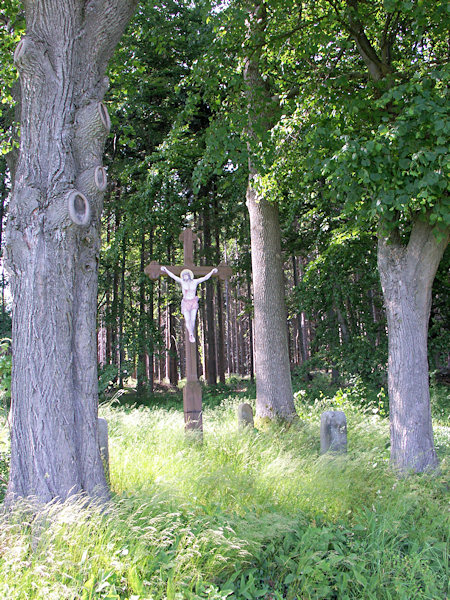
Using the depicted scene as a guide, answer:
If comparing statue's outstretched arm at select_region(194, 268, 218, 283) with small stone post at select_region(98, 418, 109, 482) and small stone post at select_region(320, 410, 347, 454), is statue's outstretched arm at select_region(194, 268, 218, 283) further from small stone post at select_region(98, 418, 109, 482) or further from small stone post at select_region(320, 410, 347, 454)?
small stone post at select_region(98, 418, 109, 482)

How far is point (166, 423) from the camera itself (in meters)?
7.23

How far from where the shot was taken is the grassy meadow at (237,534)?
2656mm

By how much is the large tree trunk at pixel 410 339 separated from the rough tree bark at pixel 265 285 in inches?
94.0

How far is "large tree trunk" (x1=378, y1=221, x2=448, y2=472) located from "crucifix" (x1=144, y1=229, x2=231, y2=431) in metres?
2.81

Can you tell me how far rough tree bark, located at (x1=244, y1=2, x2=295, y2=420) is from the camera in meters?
7.57

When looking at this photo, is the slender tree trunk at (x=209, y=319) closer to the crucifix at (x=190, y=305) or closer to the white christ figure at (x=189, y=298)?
the crucifix at (x=190, y=305)

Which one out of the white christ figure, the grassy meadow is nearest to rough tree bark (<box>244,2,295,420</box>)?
the white christ figure

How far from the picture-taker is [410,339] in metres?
5.50

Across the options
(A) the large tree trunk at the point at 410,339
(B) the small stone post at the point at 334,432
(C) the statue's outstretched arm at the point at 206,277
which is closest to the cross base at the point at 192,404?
(C) the statue's outstretched arm at the point at 206,277

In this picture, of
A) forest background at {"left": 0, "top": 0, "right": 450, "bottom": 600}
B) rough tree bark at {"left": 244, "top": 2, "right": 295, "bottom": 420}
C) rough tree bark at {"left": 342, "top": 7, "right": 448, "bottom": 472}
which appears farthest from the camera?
rough tree bark at {"left": 244, "top": 2, "right": 295, "bottom": 420}

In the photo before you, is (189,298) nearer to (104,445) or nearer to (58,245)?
(104,445)

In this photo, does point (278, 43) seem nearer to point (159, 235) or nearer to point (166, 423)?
point (166, 423)

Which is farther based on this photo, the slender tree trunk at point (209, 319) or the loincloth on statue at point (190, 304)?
the slender tree trunk at point (209, 319)

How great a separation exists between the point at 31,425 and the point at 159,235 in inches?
493
